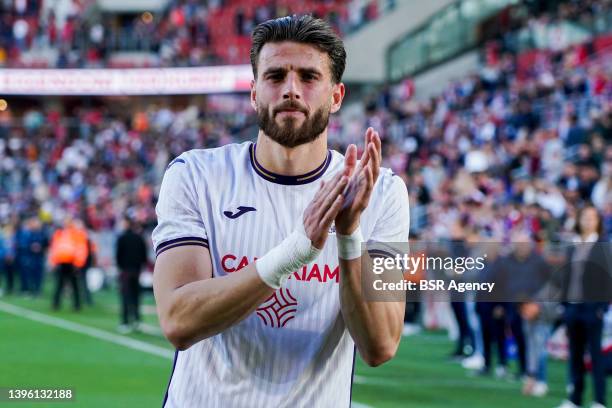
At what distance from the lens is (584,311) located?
1153 cm

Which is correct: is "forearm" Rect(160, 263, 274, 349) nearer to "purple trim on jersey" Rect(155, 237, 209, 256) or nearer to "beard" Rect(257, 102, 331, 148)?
"purple trim on jersey" Rect(155, 237, 209, 256)

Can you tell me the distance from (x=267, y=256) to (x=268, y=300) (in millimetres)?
355

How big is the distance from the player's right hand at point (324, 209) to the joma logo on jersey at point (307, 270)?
43 centimetres

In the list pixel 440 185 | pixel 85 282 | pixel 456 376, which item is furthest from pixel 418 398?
pixel 85 282

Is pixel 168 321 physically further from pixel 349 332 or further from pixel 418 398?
pixel 418 398

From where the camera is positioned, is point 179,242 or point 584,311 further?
point 584,311

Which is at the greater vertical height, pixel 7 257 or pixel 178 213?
pixel 7 257

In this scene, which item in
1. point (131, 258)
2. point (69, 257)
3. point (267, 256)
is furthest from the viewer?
point (69, 257)

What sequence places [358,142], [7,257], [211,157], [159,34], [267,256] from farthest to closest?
[159,34] → [358,142] → [7,257] → [211,157] → [267,256]

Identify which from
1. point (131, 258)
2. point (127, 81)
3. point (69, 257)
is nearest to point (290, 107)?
point (131, 258)

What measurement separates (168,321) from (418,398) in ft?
28.6

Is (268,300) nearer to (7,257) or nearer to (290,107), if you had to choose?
(290,107)

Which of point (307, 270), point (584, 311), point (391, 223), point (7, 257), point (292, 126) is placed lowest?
point (584, 311)

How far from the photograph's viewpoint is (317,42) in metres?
3.95
